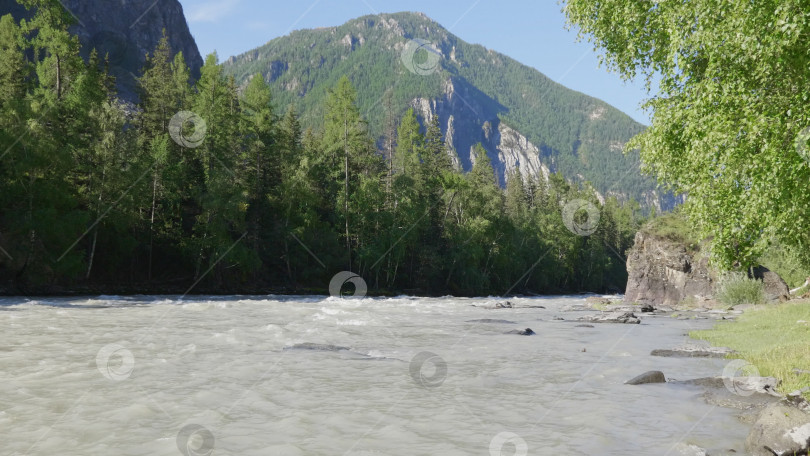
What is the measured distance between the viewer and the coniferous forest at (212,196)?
34.2 meters

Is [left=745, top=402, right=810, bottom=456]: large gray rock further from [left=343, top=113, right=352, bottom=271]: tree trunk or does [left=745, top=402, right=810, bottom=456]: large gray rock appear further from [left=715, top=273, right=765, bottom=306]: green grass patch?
[left=343, top=113, right=352, bottom=271]: tree trunk

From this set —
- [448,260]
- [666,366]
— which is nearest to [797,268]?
[448,260]

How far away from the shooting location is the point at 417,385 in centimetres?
984

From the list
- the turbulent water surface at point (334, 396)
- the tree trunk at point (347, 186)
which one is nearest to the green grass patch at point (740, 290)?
the turbulent water surface at point (334, 396)

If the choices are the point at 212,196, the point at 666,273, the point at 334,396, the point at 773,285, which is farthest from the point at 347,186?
the point at 334,396

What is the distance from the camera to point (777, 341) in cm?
1431

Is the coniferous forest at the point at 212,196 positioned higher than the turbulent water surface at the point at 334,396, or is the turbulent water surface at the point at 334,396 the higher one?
the coniferous forest at the point at 212,196

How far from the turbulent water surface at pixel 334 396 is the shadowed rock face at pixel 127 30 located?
3509 inches

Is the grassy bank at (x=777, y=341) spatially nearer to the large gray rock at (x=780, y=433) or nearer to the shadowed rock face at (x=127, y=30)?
the large gray rock at (x=780, y=433)

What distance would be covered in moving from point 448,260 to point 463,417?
5815 centimetres

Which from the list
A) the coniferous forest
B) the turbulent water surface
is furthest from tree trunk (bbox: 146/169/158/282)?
the turbulent water surface

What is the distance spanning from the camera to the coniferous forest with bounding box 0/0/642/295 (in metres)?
34.2

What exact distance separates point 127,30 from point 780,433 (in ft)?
434

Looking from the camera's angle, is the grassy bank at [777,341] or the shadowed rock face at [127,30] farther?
the shadowed rock face at [127,30]
